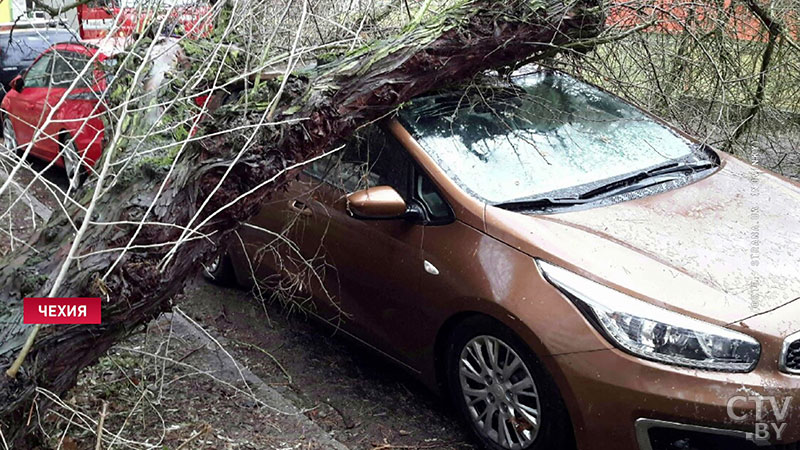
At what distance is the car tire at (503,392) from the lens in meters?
3.39

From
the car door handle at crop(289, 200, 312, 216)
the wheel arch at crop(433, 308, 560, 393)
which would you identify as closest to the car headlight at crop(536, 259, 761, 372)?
the wheel arch at crop(433, 308, 560, 393)

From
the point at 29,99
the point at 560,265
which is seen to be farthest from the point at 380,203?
the point at 29,99

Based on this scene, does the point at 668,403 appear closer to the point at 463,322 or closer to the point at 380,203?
the point at 463,322

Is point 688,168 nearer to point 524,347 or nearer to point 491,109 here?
point 491,109

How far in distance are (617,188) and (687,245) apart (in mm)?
584

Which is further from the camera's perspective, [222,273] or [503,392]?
[222,273]

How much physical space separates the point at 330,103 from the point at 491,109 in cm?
96

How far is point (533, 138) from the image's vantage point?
4203mm

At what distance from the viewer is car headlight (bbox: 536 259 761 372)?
302 centimetres

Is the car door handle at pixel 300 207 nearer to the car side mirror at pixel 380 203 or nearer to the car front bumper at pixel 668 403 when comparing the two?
the car side mirror at pixel 380 203

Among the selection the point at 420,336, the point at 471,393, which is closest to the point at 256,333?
the point at 420,336

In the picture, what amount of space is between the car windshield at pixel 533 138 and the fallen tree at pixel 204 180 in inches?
6.7

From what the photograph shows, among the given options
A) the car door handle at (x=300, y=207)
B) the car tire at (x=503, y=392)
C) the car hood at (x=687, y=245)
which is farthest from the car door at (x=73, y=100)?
the car hood at (x=687, y=245)

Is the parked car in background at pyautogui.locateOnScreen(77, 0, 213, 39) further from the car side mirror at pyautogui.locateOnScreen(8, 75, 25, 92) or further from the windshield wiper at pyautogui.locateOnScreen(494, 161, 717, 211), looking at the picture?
the car side mirror at pyautogui.locateOnScreen(8, 75, 25, 92)
